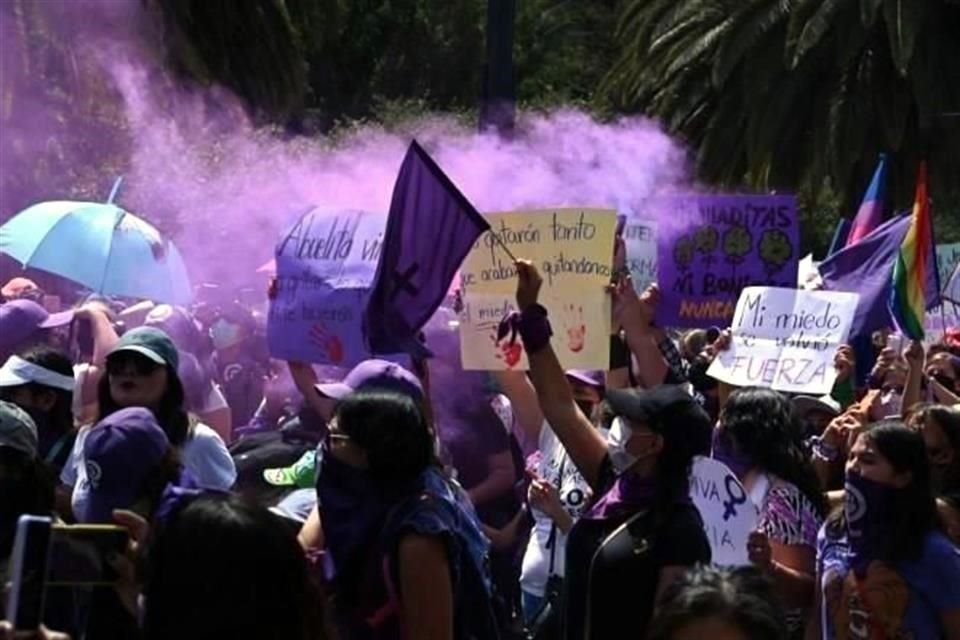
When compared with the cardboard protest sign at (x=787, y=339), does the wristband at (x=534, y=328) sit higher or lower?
higher

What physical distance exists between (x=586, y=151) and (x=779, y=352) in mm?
5388

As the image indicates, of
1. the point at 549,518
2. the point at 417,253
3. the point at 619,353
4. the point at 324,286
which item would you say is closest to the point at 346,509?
the point at 417,253

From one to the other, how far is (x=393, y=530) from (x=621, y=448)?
2.89ft

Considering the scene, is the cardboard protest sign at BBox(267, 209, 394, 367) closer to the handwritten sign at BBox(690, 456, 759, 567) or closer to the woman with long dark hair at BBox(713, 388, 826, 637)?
the woman with long dark hair at BBox(713, 388, 826, 637)

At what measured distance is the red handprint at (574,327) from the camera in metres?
7.73

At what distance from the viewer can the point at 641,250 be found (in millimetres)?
10516

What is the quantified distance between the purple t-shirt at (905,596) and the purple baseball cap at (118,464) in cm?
167

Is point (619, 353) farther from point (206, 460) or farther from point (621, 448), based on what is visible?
point (621, 448)

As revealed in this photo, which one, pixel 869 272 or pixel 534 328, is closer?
pixel 534 328

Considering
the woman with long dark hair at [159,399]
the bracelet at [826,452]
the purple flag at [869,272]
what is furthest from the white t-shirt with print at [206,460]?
the purple flag at [869,272]

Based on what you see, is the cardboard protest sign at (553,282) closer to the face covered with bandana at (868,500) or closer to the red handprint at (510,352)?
the red handprint at (510,352)

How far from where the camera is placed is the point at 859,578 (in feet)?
18.1

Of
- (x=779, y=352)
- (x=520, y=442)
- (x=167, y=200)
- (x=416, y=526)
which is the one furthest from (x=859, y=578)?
(x=167, y=200)

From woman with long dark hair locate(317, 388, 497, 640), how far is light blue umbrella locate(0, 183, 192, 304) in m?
5.89
